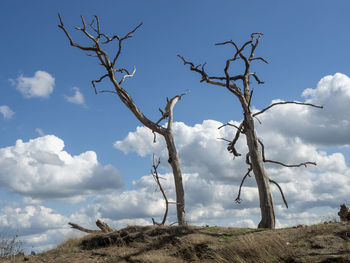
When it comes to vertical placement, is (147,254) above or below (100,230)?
below

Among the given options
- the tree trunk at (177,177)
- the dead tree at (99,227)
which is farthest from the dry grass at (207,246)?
the tree trunk at (177,177)

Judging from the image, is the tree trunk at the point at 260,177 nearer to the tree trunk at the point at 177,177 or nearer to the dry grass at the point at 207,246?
the dry grass at the point at 207,246

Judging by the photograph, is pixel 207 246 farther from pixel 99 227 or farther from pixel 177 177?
pixel 99 227

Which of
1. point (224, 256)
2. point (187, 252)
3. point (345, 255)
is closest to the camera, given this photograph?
point (345, 255)

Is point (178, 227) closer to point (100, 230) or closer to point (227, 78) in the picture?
point (100, 230)

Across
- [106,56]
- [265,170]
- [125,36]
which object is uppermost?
[125,36]

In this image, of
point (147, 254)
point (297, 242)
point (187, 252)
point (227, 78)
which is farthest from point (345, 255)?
point (227, 78)

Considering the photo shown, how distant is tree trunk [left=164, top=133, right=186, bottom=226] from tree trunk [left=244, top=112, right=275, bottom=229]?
8.38ft

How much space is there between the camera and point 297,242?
8445mm

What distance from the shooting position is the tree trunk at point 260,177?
11180 mm

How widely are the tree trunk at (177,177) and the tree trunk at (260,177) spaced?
255 cm

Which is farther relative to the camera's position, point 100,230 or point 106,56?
point 106,56

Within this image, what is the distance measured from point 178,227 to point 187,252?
1.70m

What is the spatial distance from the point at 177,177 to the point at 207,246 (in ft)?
13.1
